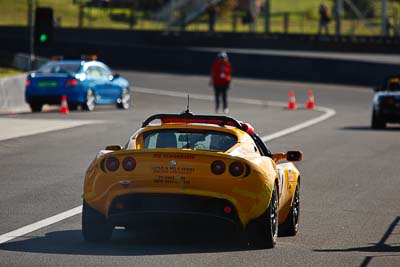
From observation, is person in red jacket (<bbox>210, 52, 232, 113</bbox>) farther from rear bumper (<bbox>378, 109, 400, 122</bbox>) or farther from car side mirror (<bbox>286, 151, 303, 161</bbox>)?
car side mirror (<bbox>286, 151, 303, 161</bbox>)

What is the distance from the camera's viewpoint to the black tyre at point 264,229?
10.5 metres

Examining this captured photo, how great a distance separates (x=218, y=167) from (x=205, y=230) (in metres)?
0.61

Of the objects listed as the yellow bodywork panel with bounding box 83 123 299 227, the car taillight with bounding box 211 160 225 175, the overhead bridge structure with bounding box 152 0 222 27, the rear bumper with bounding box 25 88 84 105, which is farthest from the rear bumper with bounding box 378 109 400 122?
the overhead bridge structure with bounding box 152 0 222 27

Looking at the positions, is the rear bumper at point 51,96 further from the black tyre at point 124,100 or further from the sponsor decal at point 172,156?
the sponsor decal at point 172,156

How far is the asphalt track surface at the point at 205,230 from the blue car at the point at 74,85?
1.60 meters

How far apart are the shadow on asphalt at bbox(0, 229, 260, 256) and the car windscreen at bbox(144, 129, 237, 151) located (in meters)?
0.78

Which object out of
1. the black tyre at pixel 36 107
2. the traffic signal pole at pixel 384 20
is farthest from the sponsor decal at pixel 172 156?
the traffic signal pole at pixel 384 20

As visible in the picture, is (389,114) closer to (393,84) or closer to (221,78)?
(393,84)

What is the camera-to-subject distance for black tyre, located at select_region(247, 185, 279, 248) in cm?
1052

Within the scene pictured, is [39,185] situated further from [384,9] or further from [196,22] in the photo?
[196,22]

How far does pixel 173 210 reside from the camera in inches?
408

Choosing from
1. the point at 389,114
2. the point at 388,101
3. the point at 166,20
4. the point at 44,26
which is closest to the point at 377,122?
the point at 389,114

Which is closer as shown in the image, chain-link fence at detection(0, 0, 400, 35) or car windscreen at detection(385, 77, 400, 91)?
car windscreen at detection(385, 77, 400, 91)

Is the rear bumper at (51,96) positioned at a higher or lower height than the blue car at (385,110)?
lower
